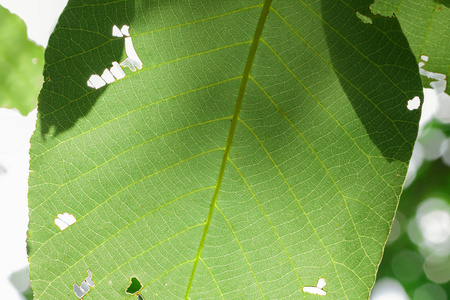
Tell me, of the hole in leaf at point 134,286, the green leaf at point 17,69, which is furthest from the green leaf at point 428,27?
the green leaf at point 17,69

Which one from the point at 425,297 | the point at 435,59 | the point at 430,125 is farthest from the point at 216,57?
the point at 425,297

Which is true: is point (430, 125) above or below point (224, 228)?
above

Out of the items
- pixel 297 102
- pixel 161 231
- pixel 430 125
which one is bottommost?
pixel 161 231

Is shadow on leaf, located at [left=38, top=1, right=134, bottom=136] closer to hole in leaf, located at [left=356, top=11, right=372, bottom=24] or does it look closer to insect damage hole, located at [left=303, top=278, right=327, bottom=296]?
hole in leaf, located at [left=356, top=11, right=372, bottom=24]

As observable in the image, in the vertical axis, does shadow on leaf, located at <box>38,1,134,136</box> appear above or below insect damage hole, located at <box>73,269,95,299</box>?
above

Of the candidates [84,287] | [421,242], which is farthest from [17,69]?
[421,242]

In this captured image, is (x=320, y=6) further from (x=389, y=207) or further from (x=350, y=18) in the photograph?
(x=389, y=207)

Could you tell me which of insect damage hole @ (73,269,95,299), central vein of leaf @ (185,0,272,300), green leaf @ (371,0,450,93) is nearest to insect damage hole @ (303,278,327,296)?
central vein of leaf @ (185,0,272,300)
